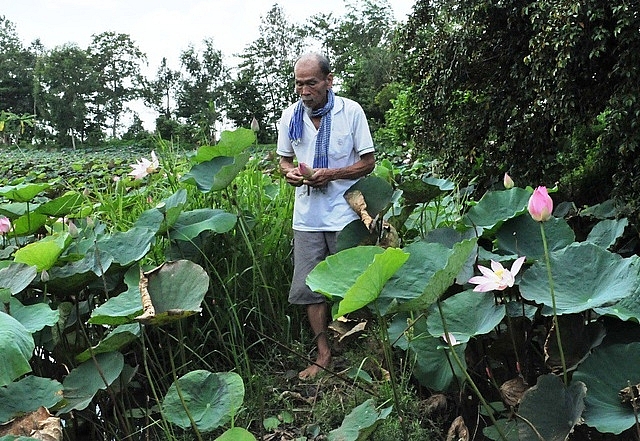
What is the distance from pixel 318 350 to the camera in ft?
8.08

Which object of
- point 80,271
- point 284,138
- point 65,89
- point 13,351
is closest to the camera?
point 13,351

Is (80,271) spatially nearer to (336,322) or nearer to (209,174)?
(209,174)

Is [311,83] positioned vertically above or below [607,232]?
above

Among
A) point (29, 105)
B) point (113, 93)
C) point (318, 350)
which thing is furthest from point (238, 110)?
point (318, 350)

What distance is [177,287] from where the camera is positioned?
158 cm

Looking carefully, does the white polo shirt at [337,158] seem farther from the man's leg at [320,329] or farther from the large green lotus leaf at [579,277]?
the large green lotus leaf at [579,277]

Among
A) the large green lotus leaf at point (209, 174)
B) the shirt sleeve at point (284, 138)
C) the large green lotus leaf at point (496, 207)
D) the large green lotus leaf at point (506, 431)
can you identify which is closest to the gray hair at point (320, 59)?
the shirt sleeve at point (284, 138)

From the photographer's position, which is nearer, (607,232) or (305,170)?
(607,232)

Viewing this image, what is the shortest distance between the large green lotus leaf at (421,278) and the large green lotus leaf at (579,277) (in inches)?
6.8

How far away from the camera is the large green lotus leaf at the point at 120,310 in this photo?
5.28 feet

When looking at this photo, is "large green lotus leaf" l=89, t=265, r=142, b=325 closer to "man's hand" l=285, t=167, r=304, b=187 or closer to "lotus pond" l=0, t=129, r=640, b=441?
"lotus pond" l=0, t=129, r=640, b=441

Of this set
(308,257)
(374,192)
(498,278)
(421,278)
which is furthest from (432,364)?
(308,257)

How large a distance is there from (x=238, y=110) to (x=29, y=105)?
16.6 meters

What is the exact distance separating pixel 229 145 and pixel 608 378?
153 centimetres
